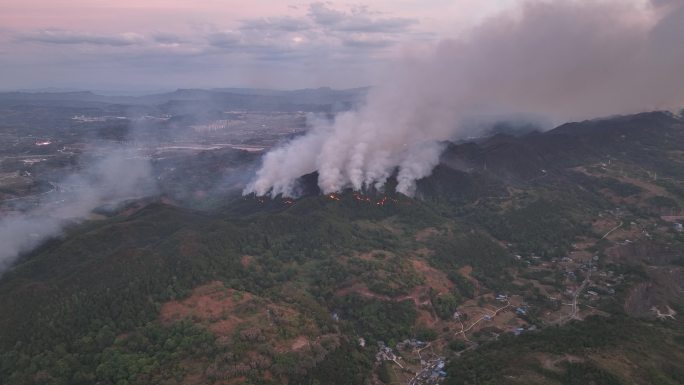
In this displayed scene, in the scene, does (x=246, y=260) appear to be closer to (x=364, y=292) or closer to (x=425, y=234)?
(x=364, y=292)

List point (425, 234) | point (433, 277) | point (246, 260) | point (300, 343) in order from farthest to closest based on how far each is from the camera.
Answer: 1. point (425, 234)
2. point (433, 277)
3. point (246, 260)
4. point (300, 343)

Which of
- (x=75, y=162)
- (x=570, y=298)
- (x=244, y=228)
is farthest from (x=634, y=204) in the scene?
(x=75, y=162)

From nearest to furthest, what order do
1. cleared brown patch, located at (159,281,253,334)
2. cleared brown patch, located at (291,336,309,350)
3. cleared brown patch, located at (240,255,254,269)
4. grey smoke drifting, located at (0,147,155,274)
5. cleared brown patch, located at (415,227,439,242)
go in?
cleared brown patch, located at (291,336,309,350), cleared brown patch, located at (159,281,253,334), cleared brown patch, located at (240,255,254,269), grey smoke drifting, located at (0,147,155,274), cleared brown patch, located at (415,227,439,242)

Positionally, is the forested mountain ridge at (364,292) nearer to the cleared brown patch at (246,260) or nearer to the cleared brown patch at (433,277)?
the cleared brown patch at (433,277)

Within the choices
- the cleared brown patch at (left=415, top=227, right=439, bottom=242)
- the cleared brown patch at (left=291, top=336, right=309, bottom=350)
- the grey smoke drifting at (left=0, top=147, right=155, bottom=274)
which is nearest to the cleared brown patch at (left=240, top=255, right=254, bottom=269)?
the cleared brown patch at (left=291, top=336, right=309, bottom=350)

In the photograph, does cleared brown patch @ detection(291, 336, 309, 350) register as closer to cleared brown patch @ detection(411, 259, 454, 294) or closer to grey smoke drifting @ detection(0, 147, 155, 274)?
cleared brown patch @ detection(411, 259, 454, 294)

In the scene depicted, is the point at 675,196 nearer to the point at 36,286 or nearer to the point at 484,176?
the point at 484,176

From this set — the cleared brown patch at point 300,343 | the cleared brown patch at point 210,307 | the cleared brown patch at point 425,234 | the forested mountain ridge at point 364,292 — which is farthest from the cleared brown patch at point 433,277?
the cleared brown patch at point 210,307

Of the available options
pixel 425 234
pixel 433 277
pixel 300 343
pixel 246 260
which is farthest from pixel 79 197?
pixel 300 343
